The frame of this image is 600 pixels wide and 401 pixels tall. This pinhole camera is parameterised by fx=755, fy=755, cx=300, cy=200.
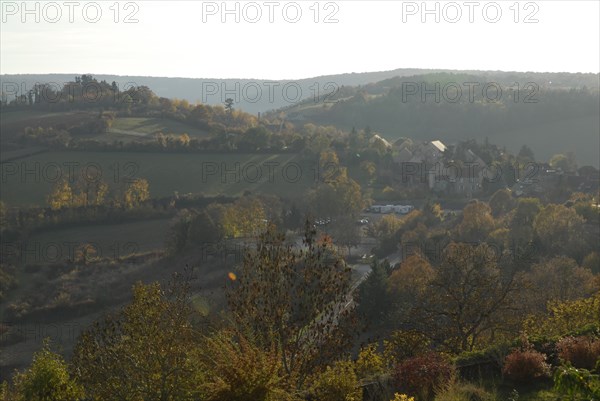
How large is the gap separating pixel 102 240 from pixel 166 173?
17505mm

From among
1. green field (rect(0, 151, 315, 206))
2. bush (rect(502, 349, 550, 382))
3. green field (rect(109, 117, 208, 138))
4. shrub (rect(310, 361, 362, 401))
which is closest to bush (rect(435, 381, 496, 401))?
bush (rect(502, 349, 550, 382))

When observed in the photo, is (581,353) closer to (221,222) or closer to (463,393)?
(463,393)

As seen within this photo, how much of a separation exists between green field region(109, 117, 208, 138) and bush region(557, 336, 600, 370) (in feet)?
236

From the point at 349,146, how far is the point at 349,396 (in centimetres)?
7861

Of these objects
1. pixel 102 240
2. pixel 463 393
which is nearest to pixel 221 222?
pixel 102 240

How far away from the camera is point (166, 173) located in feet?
233

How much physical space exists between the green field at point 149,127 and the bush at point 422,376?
71.6 m

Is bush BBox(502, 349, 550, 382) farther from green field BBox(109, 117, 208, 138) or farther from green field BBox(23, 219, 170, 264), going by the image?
green field BBox(109, 117, 208, 138)

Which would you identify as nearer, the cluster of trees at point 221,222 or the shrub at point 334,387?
the shrub at point 334,387

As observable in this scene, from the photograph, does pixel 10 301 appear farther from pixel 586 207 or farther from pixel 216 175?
pixel 586 207

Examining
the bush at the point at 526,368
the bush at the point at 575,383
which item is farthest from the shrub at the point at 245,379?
the bush at the point at 526,368

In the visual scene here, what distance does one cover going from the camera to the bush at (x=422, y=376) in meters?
13.0

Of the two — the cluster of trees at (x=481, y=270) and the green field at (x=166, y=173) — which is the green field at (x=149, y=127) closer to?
the green field at (x=166, y=173)

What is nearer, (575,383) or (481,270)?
(575,383)
